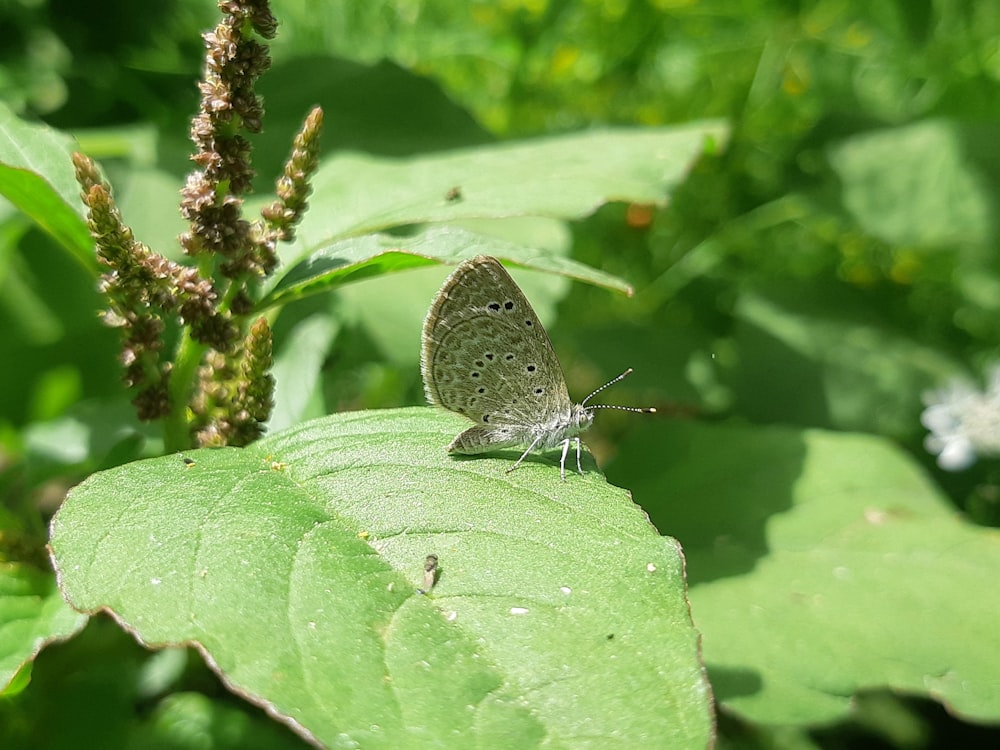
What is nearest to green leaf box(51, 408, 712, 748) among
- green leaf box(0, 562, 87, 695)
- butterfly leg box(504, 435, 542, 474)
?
butterfly leg box(504, 435, 542, 474)

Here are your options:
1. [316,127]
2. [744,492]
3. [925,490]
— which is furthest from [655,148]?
[316,127]

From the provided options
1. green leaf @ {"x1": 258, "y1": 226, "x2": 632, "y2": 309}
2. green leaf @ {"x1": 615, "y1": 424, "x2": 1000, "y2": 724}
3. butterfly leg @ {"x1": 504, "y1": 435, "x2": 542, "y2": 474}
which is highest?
green leaf @ {"x1": 258, "y1": 226, "x2": 632, "y2": 309}

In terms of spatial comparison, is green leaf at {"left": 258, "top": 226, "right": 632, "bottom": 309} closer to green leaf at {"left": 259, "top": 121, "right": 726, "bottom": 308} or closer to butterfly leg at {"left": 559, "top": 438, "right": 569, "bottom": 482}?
green leaf at {"left": 259, "top": 121, "right": 726, "bottom": 308}

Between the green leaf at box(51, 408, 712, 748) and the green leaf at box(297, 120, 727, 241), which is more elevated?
the green leaf at box(297, 120, 727, 241)

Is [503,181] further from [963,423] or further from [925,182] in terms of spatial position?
[925,182]

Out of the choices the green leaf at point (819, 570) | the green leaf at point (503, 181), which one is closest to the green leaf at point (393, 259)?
the green leaf at point (503, 181)

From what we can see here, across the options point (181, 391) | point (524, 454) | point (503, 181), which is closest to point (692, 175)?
point (503, 181)
